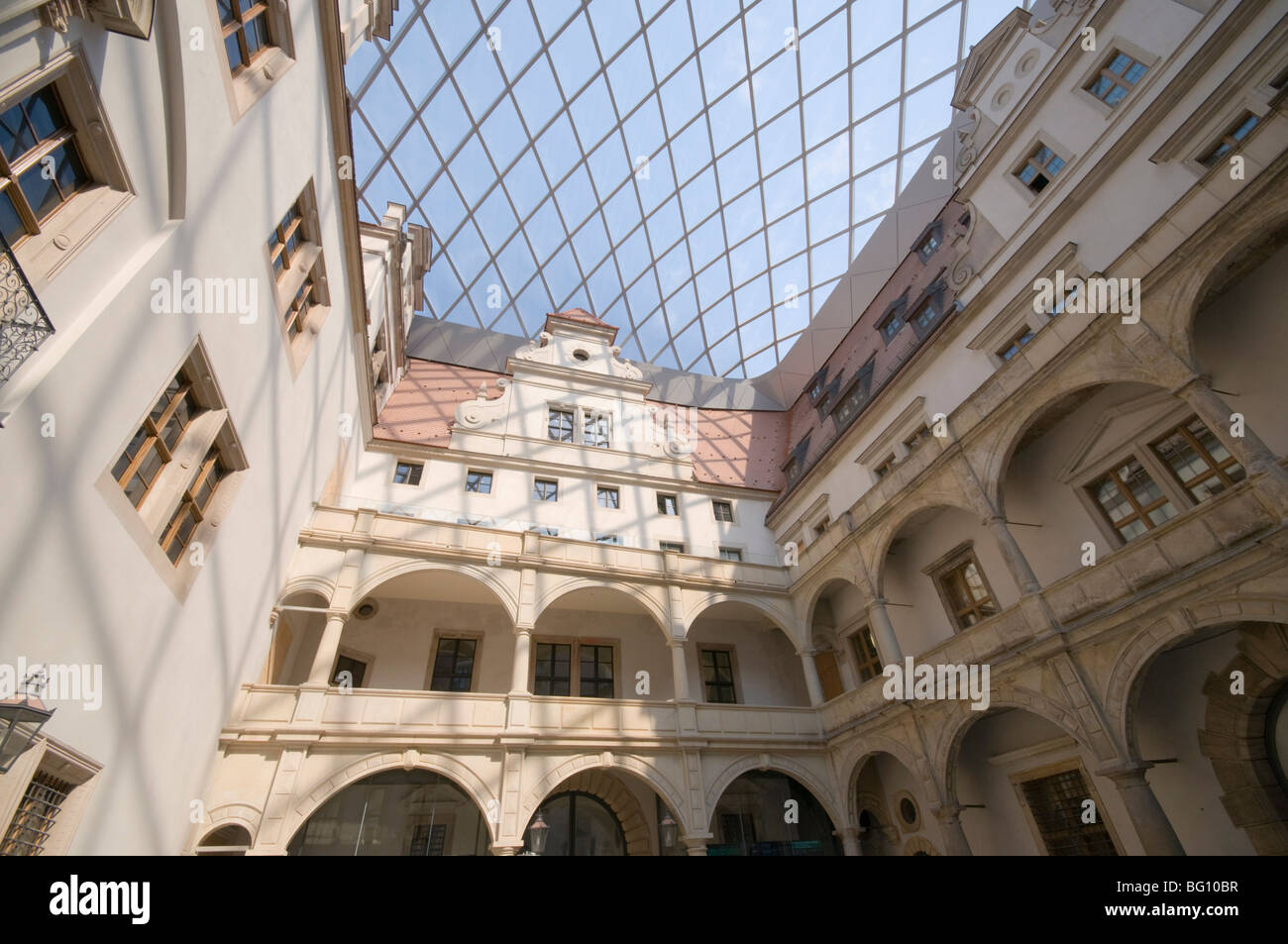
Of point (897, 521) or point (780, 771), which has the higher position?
point (897, 521)

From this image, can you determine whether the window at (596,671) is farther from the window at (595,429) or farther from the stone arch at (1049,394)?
the stone arch at (1049,394)

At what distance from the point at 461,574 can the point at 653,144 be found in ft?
62.1

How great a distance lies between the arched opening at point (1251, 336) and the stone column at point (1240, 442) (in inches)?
18.6

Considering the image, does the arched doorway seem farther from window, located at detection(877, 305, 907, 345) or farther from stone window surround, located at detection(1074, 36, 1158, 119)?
stone window surround, located at detection(1074, 36, 1158, 119)

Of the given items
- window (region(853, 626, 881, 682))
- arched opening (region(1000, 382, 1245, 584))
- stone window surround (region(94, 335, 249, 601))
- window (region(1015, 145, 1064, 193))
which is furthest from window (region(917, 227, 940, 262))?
stone window surround (region(94, 335, 249, 601))

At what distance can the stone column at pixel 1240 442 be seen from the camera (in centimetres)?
826

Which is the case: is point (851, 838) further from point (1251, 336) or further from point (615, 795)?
point (1251, 336)

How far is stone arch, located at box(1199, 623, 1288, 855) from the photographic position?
9.55 m

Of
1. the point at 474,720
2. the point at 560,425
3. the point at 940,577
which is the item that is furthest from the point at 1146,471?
the point at 560,425

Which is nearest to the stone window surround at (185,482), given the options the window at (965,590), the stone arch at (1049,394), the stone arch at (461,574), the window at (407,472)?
the stone arch at (461,574)

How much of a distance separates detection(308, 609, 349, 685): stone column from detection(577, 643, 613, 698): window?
23.1 feet

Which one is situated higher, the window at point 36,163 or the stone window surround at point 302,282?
the stone window surround at point 302,282

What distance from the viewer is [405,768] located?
13391 mm
